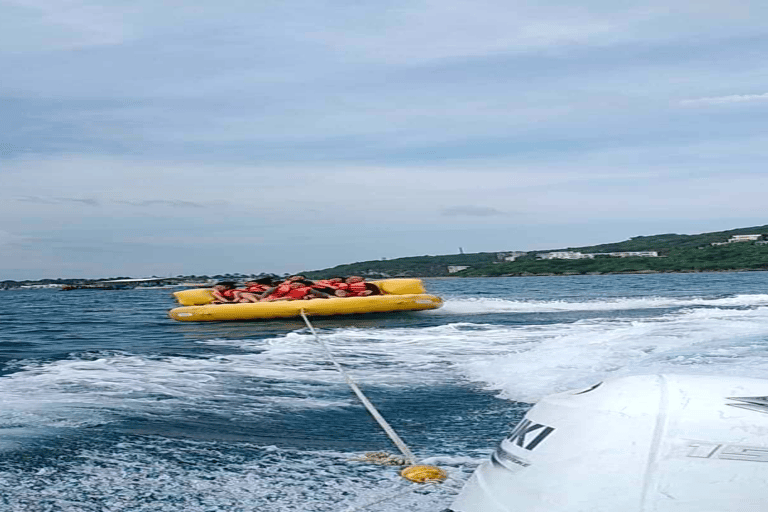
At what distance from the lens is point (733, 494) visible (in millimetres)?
2488

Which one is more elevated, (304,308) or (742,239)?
(742,239)

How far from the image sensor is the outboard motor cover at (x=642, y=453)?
2514 millimetres

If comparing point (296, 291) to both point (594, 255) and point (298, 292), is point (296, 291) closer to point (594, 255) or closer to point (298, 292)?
point (298, 292)

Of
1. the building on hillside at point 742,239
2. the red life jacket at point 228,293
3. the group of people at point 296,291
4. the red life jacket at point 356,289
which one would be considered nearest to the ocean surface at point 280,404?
the group of people at point 296,291

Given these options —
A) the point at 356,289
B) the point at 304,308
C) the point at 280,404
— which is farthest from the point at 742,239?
the point at 280,404

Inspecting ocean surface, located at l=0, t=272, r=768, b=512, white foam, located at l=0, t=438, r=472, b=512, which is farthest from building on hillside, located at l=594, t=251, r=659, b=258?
white foam, located at l=0, t=438, r=472, b=512

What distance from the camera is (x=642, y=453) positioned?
2.62m

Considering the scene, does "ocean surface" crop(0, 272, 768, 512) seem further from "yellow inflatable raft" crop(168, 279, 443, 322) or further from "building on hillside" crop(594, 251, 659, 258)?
"building on hillside" crop(594, 251, 659, 258)

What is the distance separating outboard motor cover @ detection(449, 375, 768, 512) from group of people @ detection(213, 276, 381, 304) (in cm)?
1658

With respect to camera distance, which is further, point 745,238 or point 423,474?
point 745,238

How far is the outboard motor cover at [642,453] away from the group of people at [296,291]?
1658 centimetres

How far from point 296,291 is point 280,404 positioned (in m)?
12.9

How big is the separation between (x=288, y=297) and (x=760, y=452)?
56.3 ft

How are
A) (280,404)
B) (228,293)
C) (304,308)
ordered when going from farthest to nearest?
(228,293) → (304,308) → (280,404)
